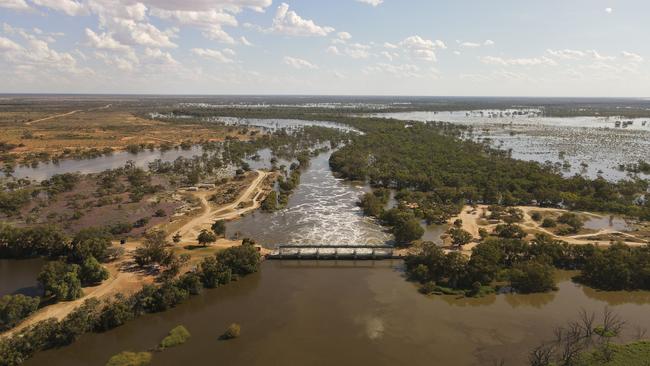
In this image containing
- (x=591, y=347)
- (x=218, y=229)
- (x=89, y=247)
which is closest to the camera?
(x=591, y=347)

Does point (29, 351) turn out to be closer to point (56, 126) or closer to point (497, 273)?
point (497, 273)

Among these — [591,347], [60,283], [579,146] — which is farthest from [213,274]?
[579,146]

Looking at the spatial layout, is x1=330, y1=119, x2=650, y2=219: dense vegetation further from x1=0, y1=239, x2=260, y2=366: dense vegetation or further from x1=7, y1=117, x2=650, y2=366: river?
x1=0, y1=239, x2=260, y2=366: dense vegetation

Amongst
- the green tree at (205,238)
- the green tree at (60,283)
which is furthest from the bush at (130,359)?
the green tree at (205,238)

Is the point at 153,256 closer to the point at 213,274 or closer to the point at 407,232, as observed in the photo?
the point at 213,274

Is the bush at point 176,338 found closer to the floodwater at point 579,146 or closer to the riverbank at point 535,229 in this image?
the riverbank at point 535,229
